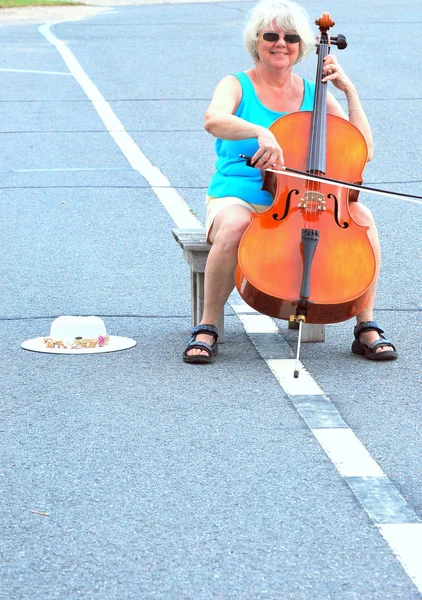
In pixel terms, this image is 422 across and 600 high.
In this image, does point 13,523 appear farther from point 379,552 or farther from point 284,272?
point 284,272

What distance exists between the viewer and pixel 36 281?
6246 millimetres

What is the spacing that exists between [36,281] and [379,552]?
3.44 m

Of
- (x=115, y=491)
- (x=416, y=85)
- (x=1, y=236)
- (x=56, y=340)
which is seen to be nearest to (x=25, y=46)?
(x=416, y=85)

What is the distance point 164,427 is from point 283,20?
1.84 metres

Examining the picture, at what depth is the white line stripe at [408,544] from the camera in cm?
300

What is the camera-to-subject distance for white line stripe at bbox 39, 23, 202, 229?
7931 millimetres

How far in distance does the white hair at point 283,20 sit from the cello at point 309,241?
1.05 ft

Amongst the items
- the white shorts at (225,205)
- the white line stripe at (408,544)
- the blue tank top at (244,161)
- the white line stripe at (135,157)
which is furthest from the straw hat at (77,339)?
the white line stripe at (135,157)

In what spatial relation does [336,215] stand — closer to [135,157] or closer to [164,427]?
[164,427]

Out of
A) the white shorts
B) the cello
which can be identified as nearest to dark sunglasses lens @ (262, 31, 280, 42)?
the cello

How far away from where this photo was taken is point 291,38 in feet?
16.7

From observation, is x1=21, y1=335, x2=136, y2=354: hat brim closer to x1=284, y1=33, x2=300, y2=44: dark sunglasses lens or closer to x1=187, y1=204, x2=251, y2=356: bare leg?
x1=187, y1=204, x2=251, y2=356: bare leg

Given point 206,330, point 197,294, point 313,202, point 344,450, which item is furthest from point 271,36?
point 344,450

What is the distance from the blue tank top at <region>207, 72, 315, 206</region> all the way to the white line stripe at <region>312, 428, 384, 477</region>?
130 cm
